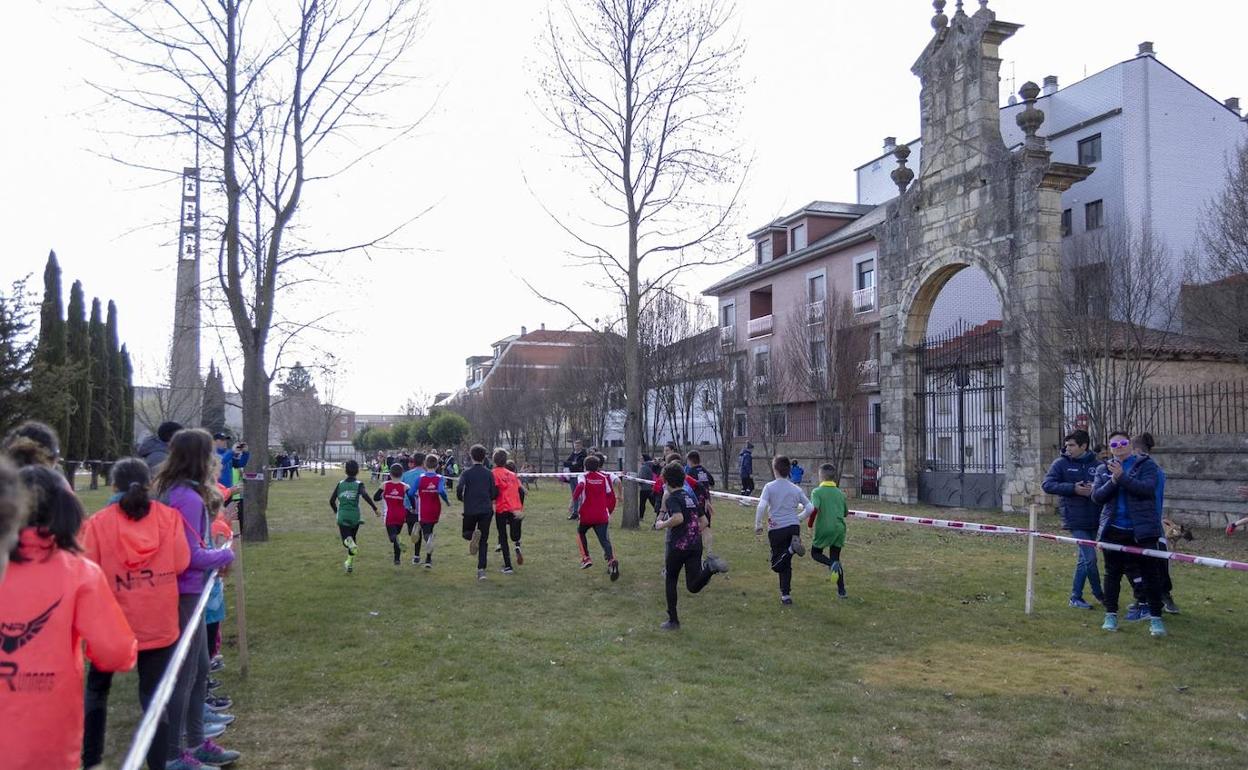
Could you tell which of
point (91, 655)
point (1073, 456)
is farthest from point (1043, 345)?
point (91, 655)

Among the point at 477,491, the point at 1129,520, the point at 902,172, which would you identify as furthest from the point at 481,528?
the point at 902,172

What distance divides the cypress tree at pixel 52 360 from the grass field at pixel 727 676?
8.52 metres

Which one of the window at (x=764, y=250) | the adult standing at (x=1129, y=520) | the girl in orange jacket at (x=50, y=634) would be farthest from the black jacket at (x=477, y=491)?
the window at (x=764, y=250)

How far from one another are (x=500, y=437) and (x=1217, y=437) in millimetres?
44085

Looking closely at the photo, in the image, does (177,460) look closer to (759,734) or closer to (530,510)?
(759,734)

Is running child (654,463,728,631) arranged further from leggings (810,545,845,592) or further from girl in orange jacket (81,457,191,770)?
girl in orange jacket (81,457,191,770)

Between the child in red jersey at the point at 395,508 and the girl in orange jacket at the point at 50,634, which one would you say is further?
the child in red jersey at the point at 395,508

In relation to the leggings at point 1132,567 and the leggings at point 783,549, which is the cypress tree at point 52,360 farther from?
the leggings at point 1132,567

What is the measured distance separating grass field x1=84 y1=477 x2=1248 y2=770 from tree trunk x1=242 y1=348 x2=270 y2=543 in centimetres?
480

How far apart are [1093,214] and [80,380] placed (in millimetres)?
36167

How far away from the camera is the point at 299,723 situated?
6.20 metres

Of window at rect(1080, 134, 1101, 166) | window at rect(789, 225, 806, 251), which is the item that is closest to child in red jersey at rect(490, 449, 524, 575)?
window at rect(1080, 134, 1101, 166)

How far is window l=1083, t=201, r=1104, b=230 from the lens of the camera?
32.3 metres

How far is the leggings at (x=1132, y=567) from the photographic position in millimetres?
8867
